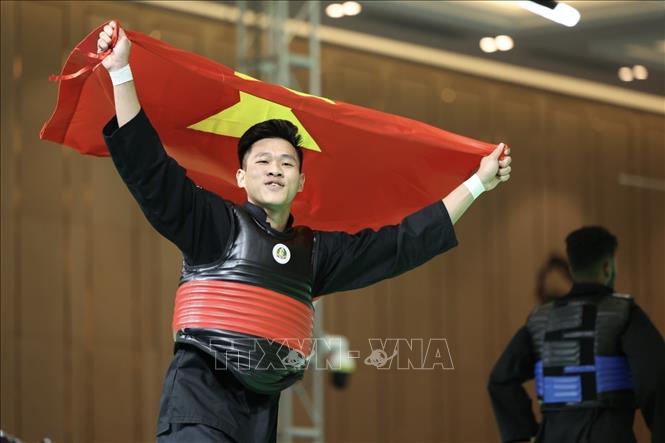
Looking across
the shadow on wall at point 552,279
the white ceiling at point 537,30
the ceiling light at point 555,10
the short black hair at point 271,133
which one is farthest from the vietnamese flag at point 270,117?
the shadow on wall at point 552,279

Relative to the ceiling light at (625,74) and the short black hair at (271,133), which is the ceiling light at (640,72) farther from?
the short black hair at (271,133)

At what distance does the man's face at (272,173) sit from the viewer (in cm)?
339

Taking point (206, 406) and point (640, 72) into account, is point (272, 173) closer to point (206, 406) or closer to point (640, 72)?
point (206, 406)

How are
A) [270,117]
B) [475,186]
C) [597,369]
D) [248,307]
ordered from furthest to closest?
[597,369], [270,117], [475,186], [248,307]

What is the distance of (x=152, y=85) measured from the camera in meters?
3.81

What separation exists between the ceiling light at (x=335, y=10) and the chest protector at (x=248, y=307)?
5.50 m

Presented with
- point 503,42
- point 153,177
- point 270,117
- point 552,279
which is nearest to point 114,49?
point 153,177

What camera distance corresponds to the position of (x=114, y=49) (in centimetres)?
316

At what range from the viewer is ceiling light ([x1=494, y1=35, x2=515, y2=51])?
973cm

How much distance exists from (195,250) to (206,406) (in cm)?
43

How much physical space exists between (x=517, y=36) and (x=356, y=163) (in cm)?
575

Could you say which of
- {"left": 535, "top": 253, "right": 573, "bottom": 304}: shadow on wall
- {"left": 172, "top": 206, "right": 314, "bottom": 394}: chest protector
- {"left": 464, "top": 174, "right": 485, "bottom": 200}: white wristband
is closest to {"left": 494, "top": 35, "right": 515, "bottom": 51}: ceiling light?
{"left": 535, "top": 253, "right": 573, "bottom": 304}: shadow on wall

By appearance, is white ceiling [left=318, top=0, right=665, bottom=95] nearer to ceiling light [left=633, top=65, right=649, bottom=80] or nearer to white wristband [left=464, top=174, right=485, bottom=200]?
ceiling light [left=633, top=65, right=649, bottom=80]

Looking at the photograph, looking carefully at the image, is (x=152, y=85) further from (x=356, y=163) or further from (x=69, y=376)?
(x=69, y=376)
